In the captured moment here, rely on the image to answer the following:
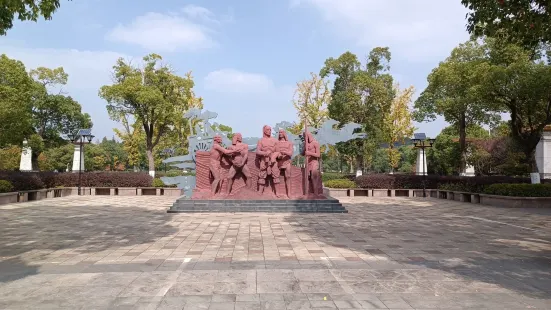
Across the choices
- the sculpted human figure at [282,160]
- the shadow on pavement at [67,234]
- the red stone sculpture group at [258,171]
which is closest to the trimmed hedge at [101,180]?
the shadow on pavement at [67,234]

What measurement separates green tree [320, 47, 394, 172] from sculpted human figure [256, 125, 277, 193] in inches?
481

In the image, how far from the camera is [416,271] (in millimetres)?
5469

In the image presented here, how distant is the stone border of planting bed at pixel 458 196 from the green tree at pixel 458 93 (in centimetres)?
479

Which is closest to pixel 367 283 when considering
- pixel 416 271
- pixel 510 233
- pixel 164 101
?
pixel 416 271

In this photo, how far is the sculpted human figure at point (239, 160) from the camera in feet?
44.6

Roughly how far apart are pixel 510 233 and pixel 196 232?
7.30m

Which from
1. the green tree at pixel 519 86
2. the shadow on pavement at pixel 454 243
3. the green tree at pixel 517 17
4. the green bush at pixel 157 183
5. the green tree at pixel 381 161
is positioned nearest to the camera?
the shadow on pavement at pixel 454 243

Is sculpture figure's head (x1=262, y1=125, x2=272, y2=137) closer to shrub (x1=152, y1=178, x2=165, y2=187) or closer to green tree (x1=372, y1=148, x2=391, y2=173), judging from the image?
shrub (x1=152, y1=178, x2=165, y2=187)

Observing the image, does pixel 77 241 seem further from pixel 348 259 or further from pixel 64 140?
pixel 64 140

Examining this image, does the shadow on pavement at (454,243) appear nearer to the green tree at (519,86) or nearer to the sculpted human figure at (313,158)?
the sculpted human figure at (313,158)

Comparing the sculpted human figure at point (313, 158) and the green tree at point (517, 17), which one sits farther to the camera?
the sculpted human figure at point (313, 158)

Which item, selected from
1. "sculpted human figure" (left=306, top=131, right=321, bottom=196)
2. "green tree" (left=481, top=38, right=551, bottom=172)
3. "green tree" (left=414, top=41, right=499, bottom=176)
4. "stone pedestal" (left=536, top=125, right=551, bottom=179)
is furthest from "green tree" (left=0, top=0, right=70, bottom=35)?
"stone pedestal" (left=536, top=125, right=551, bottom=179)

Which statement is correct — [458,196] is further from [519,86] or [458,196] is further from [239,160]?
[239,160]

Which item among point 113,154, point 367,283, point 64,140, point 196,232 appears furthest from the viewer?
point 113,154
